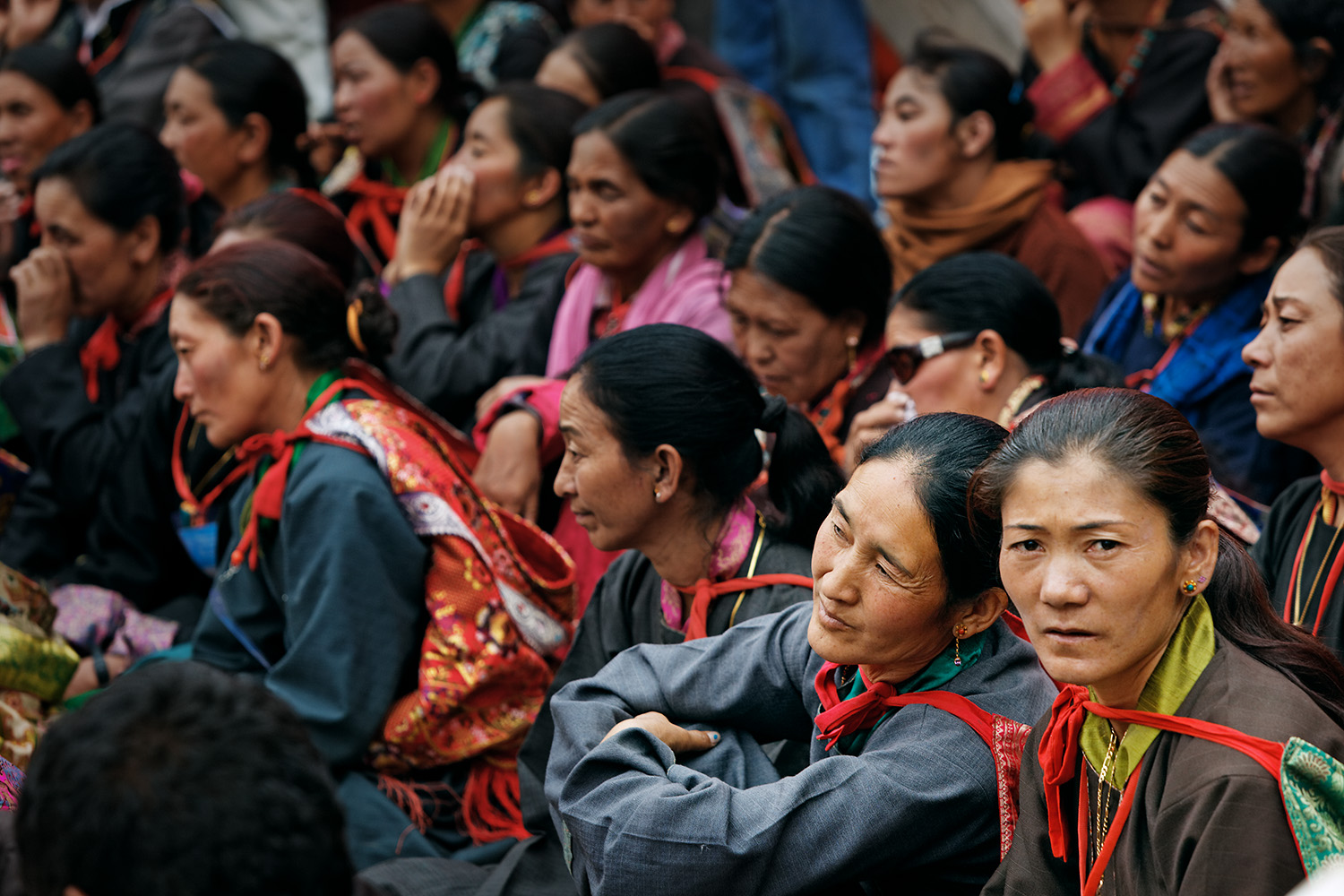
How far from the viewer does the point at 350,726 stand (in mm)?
3109

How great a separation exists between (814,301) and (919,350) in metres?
0.40

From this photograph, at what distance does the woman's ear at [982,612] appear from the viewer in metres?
2.19

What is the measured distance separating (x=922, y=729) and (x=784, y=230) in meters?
1.81

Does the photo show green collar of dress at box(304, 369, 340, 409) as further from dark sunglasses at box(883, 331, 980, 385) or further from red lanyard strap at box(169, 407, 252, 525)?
dark sunglasses at box(883, 331, 980, 385)

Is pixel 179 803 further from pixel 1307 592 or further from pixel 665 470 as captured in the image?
→ pixel 1307 592

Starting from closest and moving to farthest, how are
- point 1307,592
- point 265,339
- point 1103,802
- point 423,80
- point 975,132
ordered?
point 1103,802 < point 1307,592 < point 265,339 < point 975,132 < point 423,80

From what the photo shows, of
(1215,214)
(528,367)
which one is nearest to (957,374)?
(1215,214)

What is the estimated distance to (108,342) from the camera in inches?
189

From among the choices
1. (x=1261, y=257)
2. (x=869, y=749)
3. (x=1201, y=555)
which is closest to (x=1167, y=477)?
(x=1201, y=555)

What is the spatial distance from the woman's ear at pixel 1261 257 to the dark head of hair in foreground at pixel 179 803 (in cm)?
310

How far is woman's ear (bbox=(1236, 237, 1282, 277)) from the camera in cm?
372

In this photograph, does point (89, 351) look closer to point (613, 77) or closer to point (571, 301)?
point (571, 301)

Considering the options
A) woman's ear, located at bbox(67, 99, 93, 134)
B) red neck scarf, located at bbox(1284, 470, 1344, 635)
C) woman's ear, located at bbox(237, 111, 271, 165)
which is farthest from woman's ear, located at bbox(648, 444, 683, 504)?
woman's ear, located at bbox(67, 99, 93, 134)

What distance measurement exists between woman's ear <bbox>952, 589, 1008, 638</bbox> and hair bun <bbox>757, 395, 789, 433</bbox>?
756mm
